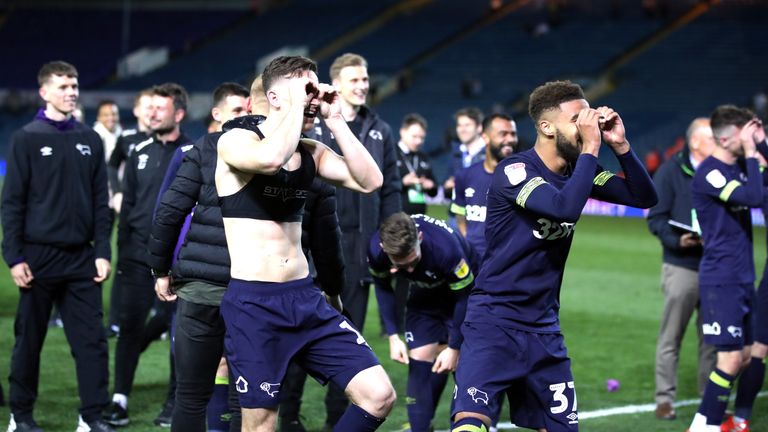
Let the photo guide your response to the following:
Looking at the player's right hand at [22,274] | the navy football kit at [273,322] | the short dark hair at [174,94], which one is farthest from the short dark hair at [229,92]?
the navy football kit at [273,322]

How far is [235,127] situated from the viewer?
5.33 metres

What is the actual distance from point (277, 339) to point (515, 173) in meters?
1.33

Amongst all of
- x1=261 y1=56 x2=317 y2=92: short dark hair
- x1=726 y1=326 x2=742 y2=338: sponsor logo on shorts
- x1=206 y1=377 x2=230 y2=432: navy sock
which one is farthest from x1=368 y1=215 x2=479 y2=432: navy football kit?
x1=261 y1=56 x2=317 y2=92: short dark hair

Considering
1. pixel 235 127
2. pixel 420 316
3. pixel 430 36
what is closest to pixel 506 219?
pixel 235 127

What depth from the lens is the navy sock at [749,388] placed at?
795 cm

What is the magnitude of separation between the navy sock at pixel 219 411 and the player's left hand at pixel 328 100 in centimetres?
218

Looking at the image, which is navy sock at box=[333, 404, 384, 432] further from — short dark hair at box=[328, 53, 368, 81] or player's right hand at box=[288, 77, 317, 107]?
short dark hair at box=[328, 53, 368, 81]

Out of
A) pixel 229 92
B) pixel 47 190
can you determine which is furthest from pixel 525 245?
pixel 47 190

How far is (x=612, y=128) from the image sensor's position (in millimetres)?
5180

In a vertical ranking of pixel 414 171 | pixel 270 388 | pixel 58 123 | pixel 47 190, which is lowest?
pixel 270 388

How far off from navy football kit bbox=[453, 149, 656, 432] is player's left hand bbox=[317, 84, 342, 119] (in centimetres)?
83

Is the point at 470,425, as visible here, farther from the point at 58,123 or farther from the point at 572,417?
the point at 58,123

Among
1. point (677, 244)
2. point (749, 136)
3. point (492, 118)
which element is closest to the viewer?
point (749, 136)

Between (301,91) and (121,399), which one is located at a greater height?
(301,91)
